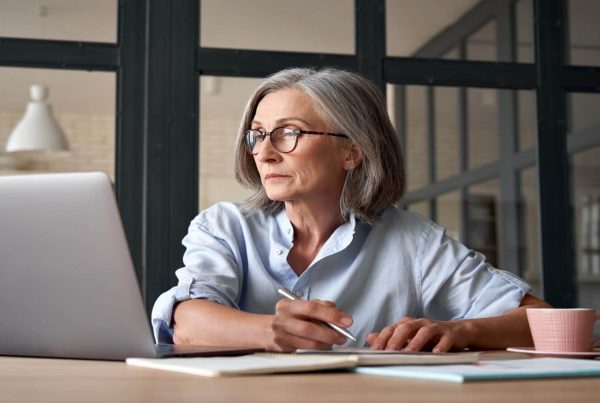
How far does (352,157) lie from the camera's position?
2316 mm

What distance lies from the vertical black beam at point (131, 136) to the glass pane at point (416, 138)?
1.01 metres

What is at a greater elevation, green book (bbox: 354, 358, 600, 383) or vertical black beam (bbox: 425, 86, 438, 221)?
vertical black beam (bbox: 425, 86, 438, 221)

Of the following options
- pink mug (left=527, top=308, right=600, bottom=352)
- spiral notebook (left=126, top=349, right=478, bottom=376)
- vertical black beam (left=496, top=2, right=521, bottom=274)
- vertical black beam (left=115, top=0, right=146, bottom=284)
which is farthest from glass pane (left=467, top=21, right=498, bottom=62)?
spiral notebook (left=126, top=349, right=478, bottom=376)

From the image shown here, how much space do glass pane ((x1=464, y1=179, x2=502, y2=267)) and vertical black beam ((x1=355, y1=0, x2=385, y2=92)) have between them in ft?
1.88

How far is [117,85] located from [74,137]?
0.80 feet

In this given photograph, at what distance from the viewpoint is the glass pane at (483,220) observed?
3549 mm

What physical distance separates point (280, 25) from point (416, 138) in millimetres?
675

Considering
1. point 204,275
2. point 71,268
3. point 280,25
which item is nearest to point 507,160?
point 280,25

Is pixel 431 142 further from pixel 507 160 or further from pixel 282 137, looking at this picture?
pixel 282 137

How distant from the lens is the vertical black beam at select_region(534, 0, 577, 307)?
11.4 feet

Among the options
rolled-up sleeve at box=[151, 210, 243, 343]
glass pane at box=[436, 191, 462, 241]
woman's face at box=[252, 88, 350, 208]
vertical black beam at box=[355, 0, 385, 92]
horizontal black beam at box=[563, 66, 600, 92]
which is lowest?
rolled-up sleeve at box=[151, 210, 243, 343]

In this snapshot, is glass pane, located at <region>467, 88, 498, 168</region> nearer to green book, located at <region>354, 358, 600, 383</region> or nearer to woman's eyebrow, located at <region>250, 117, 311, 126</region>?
woman's eyebrow, located at <region>250, 117, 311, 126</region>

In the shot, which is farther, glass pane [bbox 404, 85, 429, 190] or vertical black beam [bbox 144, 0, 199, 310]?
glass pane [bbox 404, 85, 429, 190]

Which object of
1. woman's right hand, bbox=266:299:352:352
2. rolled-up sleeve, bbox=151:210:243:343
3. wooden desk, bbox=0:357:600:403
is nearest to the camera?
wooden desk, bbox=0:357:600:403
